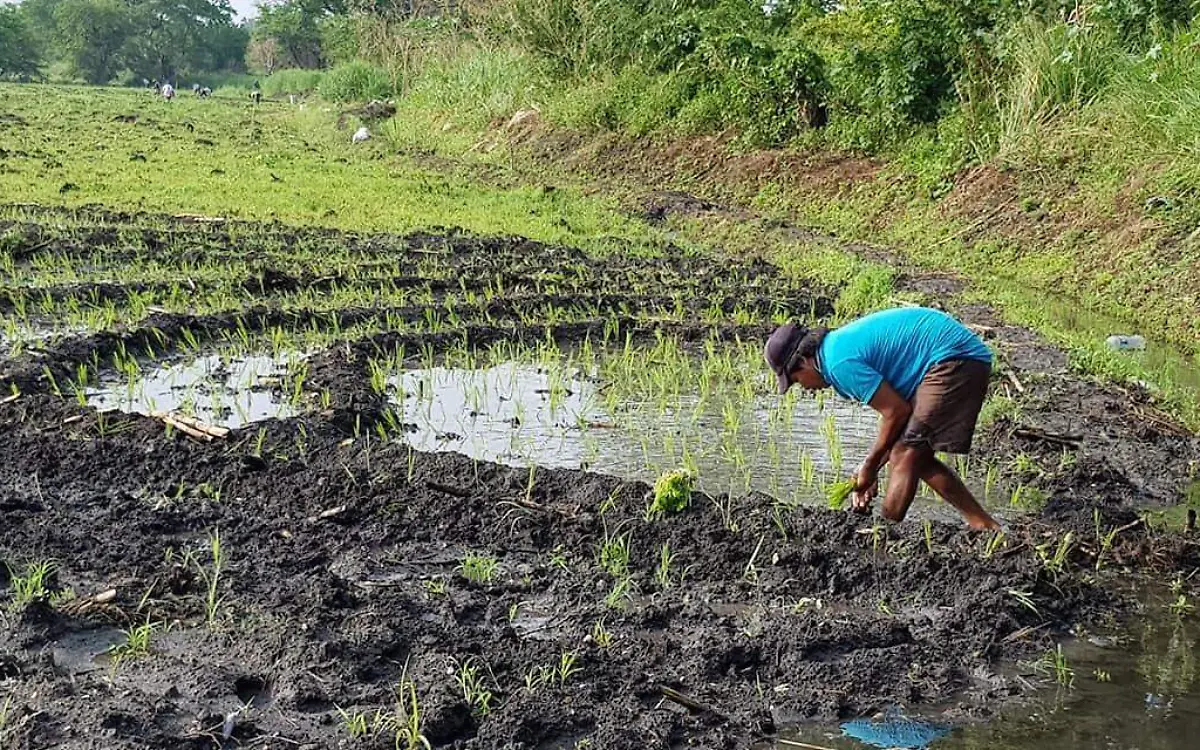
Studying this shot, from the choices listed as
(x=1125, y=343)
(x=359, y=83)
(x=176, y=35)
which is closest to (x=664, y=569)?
(x=1125, y=343)

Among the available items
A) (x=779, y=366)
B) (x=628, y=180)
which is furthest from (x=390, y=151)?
(x=779, y=366)

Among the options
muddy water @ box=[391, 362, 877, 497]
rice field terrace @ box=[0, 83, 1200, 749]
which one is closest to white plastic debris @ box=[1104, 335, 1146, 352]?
rice field terrace @ box=[0, 83, 1200, 749]

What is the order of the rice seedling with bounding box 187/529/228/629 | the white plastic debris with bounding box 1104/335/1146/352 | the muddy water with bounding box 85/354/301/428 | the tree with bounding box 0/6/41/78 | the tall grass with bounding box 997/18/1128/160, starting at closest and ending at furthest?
the rice seedling with bounding box 187/529/228/629 → the muddy water with bounding box 85/354/301/428 → the white plastic debris with bounding box 1104/335/1146/352 → the tall grass with bounding box 997/18/1128/160 → the tree with bounding box 0/6/41/78

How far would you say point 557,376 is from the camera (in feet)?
22.7

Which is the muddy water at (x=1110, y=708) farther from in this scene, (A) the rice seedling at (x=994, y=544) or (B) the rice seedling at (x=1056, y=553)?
(A) the rice seedling at (x=994, y=544)

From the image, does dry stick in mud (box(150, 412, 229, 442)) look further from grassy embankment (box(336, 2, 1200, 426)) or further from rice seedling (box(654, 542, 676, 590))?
grassy embankment (box(336, 2, 1200, 426))

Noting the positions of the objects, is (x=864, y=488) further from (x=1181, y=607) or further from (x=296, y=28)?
(x=296, y=28)

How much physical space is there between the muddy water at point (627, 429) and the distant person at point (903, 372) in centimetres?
91

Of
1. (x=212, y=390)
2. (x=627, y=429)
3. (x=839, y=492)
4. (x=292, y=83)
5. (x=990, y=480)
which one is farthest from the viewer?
(x=292, y=83)

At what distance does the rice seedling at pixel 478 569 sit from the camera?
14.2 ft

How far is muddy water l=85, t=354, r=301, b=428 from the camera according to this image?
6254mm

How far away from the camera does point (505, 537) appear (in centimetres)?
470

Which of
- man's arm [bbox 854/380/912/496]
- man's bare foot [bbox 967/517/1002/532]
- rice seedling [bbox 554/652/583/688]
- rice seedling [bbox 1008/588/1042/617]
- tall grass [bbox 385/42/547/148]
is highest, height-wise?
tall grass [bbox 385/42/547/148]

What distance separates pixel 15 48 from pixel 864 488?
209ft
